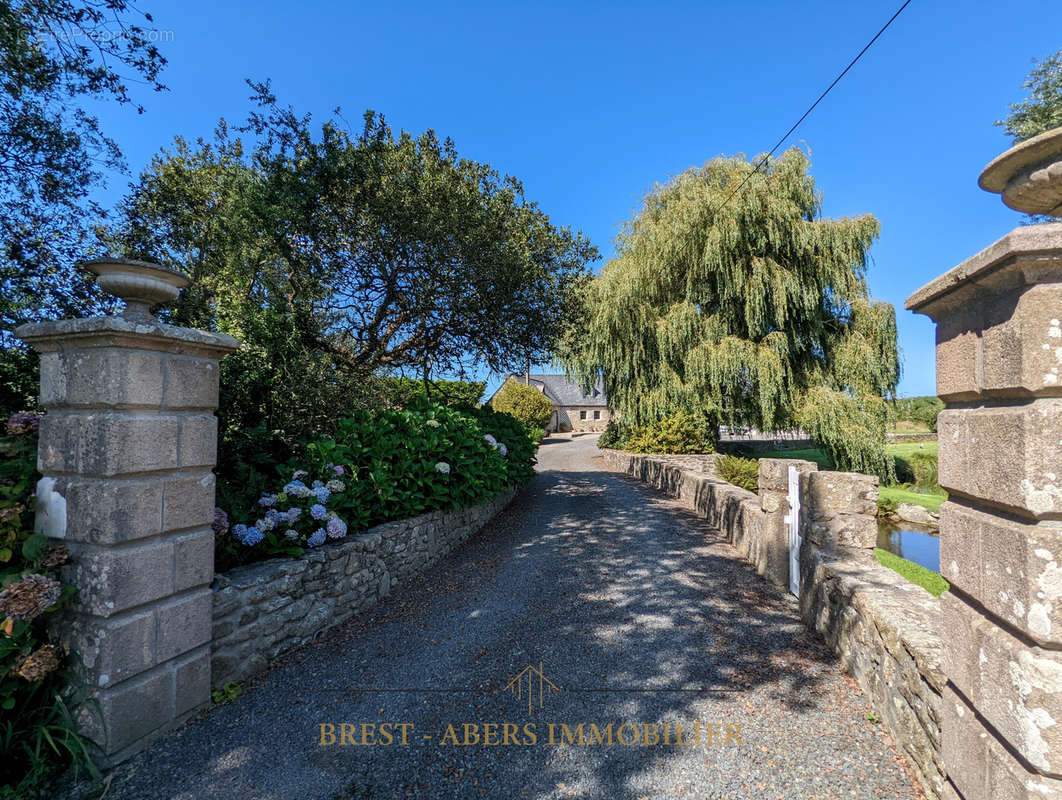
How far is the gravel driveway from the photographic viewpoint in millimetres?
2217

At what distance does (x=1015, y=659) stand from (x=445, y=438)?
5213 mm

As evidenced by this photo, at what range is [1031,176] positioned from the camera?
1.30 m

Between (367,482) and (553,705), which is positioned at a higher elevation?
(367,482)

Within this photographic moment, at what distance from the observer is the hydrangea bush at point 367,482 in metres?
3.59

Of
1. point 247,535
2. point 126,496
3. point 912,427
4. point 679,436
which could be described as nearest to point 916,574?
point 679,436

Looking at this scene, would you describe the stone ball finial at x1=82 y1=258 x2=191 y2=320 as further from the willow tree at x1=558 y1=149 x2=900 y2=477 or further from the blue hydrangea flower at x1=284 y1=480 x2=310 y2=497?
the willow tree at x1=558 y1=149 x2=900 y2=477

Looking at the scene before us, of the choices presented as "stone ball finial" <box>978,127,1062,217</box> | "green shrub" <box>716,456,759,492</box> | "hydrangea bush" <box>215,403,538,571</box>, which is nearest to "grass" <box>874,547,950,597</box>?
"green shrub" <box>716,456,759,492</box>

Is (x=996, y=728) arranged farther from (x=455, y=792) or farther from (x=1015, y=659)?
(x=455, y=792)

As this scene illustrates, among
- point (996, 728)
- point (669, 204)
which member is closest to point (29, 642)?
point (996, 728)

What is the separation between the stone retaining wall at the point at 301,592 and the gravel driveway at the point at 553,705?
0.15 meters

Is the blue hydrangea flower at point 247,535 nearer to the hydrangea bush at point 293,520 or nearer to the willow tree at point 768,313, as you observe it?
the hydrangea bush at point 293,520

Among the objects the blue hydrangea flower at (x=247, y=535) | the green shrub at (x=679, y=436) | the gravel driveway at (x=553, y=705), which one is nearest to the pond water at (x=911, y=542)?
the green shrub at (x=679, y=436)

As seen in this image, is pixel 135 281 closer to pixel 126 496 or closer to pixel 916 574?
pixel 126 496

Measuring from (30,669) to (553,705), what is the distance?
8.70 ft
